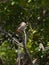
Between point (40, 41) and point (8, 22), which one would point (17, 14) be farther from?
point (40, 41)

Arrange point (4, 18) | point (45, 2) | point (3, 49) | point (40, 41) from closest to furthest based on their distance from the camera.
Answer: point (45, 2) < point (3, 49) < point (40, 41) < point (4, 18)

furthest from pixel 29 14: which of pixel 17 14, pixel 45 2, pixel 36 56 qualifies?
pixel 45 2

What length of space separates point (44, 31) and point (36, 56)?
623 mm

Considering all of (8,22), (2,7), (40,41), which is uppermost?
(2,7)

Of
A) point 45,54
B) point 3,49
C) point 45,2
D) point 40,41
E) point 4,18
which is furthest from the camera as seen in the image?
point 4,18

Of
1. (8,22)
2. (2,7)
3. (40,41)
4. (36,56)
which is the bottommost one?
(36,56)

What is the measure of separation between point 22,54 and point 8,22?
125cm

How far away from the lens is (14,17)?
5020mm

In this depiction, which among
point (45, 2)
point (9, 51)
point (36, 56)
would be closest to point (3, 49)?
point (9, 51)

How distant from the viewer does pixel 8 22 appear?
5.05 metres

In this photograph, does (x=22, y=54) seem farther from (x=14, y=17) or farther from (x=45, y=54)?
(x=14, y=17)

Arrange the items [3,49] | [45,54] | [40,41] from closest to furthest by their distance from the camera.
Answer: [3,49] < [45,54] < [40,41]

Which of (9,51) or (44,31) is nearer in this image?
(9,51)

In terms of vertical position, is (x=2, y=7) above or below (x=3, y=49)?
above
